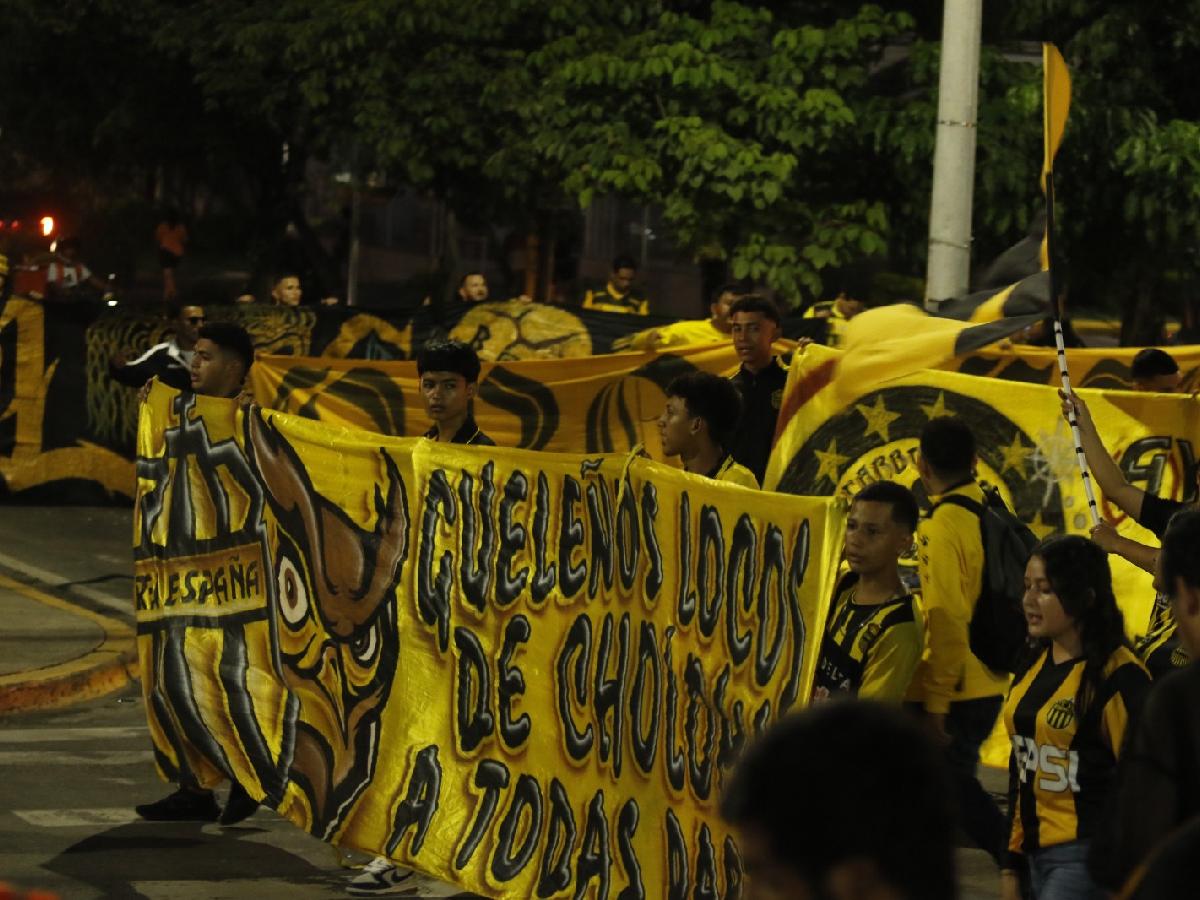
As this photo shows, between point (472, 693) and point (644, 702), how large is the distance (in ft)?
2.80

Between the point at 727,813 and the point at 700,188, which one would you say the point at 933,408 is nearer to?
the point at 727,813

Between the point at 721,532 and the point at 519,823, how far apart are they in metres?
1.35

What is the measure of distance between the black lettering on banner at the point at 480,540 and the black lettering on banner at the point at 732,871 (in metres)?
1.48

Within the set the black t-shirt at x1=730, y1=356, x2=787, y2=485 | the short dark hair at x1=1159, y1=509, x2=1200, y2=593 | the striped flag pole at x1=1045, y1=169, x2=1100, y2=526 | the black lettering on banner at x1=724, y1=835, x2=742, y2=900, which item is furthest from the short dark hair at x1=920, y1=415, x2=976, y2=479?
the short dark hair at x1=1159, y1=509, x2=1200, y2=593

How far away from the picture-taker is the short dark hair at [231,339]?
8578 mm

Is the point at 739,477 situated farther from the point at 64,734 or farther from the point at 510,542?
the point at 64,734

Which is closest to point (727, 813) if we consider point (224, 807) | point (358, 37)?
point (224, 807)

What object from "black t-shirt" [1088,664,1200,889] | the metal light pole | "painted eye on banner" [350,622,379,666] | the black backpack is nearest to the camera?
"black t-shirt" [1088,664,1200,889]

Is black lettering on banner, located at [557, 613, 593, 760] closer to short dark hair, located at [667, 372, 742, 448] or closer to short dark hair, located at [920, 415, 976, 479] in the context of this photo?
short dark hair, located at [667, 372, 742, 448]

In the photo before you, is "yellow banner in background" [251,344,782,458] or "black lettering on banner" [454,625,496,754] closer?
"black lettering on banner" [454,625,496,754]

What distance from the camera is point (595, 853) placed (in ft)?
21.5

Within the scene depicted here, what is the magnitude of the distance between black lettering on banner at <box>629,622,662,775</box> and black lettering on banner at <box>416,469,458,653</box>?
36.2 inches

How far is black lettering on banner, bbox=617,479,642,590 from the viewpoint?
6.45m

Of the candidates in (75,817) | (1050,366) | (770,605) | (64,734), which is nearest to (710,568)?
(770,605)
